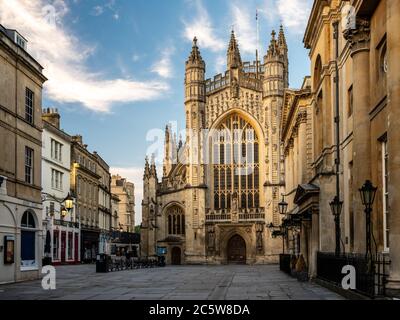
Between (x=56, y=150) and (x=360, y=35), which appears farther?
(x=56, y=150)

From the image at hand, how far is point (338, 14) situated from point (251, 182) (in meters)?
46.3

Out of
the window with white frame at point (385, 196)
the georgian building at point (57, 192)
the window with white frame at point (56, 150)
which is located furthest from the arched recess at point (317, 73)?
the window with white frame at point (56, 150)

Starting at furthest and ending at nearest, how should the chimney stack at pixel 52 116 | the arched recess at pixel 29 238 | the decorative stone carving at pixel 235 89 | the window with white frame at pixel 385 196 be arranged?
the decorative stone carving at pixel 235 89 → the chimney stack at pixel 52 116 → the arched recess at pixel 29 238 → the window with white frame at pixel 385 196

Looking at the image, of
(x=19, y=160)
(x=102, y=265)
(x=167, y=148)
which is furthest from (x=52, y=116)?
(x=167, y=148)

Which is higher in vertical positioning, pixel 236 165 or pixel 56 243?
pixel 236 165

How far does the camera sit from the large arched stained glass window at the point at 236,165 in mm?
73750

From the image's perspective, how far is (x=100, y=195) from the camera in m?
78.3

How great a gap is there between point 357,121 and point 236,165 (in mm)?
53628

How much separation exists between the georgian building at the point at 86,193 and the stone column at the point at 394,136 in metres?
49.1

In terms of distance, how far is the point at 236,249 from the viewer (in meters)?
73.9

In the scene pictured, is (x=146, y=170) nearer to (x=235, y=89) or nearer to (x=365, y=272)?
(x=235, y=89)

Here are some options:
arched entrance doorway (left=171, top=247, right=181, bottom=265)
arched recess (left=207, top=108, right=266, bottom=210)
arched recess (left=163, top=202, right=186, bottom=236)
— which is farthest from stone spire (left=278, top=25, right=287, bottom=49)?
arched entrance doorway (left=171, top=247, right=181, bottom=265)

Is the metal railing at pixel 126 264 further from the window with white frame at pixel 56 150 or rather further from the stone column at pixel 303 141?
the stone column at pixel 303 141
